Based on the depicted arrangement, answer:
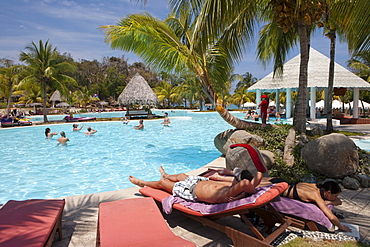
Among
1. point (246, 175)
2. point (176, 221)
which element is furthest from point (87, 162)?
point (246, 175)

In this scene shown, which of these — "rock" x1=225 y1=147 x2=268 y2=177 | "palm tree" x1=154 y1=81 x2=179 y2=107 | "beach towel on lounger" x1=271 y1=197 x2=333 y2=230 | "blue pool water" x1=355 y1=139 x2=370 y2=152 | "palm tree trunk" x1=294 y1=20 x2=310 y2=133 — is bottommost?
"blue pool water" x1=355 y1=139 x2=370 y2=152

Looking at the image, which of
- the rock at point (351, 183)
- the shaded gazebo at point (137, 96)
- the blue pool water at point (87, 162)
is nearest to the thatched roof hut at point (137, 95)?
the shaded gazebo at point (137, 96)

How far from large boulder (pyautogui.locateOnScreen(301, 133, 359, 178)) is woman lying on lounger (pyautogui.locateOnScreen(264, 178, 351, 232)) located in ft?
6.64

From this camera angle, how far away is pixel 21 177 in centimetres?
739

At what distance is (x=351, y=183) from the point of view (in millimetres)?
4652

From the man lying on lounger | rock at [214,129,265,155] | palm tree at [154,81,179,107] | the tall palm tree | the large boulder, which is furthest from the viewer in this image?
palm tree at [154,81,179,107]

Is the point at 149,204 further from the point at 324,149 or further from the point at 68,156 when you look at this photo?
the point at 68,156

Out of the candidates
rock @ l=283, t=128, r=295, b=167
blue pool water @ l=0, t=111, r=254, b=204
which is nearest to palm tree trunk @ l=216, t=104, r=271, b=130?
rock @ l=283, t=128, r=295, b=167

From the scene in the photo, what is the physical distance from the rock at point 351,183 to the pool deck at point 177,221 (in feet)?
0.39

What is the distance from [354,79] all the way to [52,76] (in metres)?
24.0

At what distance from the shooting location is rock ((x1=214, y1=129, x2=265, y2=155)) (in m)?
6.73

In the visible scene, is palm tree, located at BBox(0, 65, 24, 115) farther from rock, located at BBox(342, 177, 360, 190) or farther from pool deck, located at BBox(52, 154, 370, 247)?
rock, located at BBox(342, 177, 360, 190)

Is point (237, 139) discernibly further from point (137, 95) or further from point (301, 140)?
point (137, 95)

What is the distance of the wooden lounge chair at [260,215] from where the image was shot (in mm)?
2586
